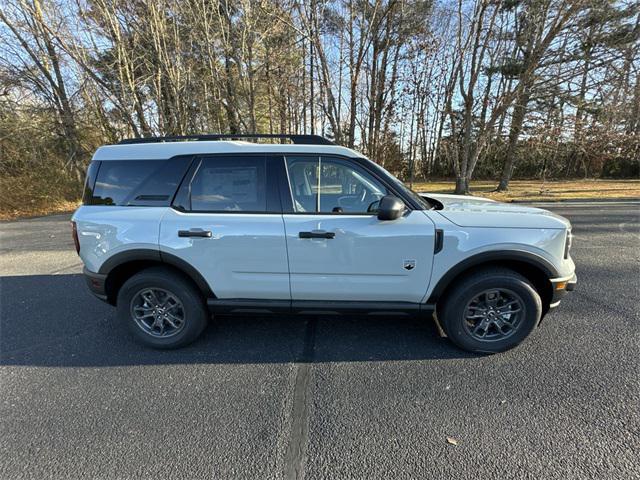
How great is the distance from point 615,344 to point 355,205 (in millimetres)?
2765

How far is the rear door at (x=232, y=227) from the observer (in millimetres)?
2656

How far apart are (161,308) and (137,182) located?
1.20 m

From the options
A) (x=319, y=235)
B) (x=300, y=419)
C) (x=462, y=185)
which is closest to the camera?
(x=300, y=419)

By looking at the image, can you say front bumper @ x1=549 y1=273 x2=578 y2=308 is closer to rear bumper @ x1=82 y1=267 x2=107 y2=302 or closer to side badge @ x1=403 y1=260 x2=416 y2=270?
side badge @ x1=403 y1=260 x2=416 y2=270

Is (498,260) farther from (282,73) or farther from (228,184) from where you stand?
(282,73)

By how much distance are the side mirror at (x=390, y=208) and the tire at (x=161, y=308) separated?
1.85 metres

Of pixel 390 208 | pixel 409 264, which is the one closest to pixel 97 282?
pixel 390 208

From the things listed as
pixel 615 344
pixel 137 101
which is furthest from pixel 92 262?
pixel 137 101

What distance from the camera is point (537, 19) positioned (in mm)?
13023

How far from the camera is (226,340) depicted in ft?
10.0

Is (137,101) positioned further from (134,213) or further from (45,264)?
(134,213)

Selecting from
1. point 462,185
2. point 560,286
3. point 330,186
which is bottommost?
point 560,286

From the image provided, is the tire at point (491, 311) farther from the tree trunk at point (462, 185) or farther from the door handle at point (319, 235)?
the tree trunk at point (462, 185)

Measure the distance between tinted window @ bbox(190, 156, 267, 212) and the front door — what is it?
0.31 metres
